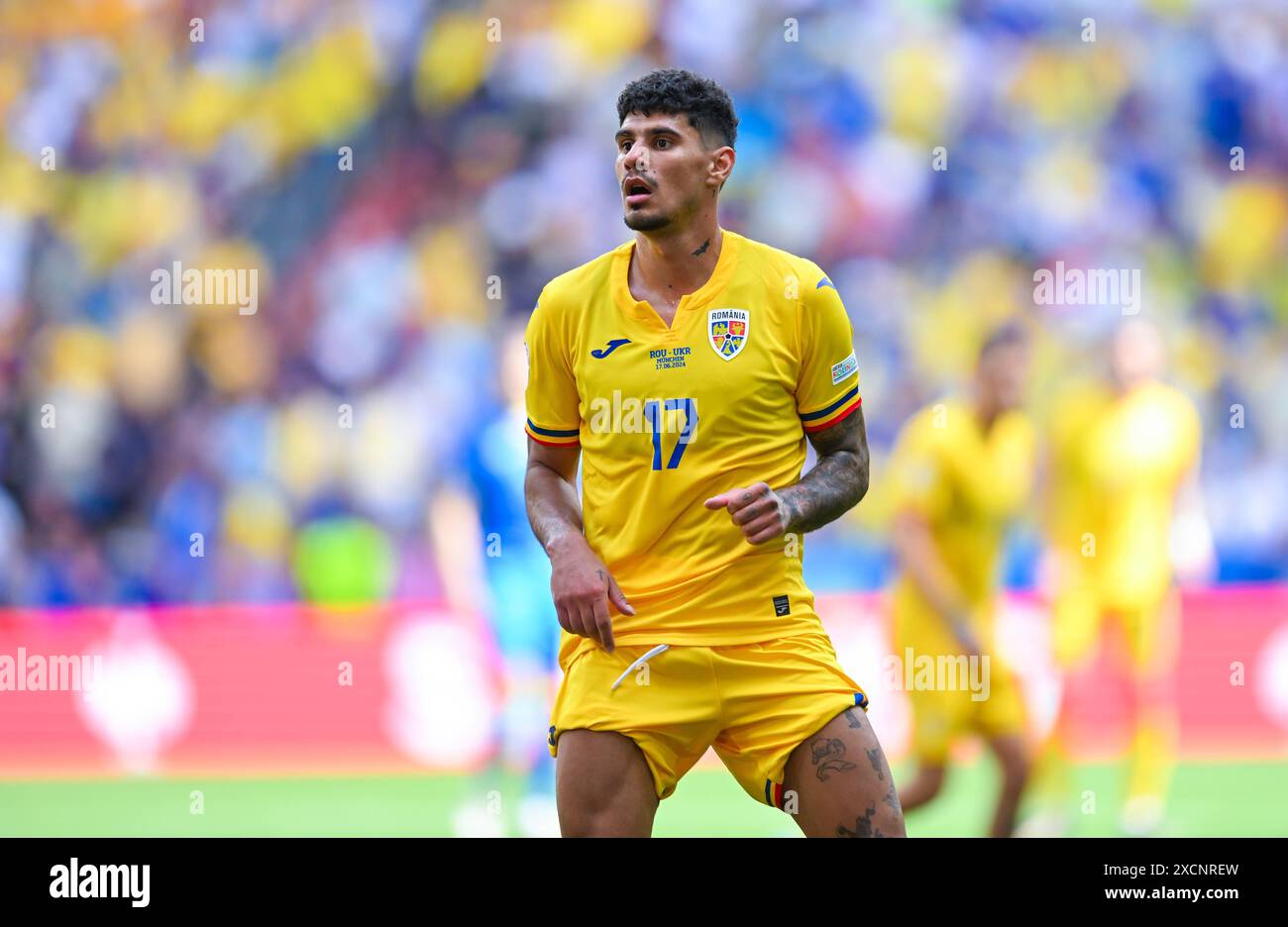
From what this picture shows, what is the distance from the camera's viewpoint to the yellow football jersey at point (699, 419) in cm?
349

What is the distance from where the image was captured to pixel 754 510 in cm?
324

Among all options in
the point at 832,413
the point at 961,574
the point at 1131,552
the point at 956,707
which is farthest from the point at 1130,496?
the point at 832,413

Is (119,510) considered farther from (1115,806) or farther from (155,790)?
(1115,806)

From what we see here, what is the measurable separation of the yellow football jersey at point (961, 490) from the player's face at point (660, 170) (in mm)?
2590

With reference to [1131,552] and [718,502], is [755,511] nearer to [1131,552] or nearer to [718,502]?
[718,502]

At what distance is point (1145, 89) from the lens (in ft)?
31.4

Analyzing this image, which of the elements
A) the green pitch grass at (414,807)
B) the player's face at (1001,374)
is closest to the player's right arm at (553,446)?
the player's face at (1001,374)

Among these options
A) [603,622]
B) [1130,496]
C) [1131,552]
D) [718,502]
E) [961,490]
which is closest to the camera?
[718,502]

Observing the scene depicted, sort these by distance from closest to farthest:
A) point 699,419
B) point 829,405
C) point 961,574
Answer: point 699,419 → point 829,405 → point 961,574

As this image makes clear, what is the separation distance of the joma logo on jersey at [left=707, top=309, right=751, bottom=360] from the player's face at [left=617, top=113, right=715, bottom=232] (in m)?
0.25

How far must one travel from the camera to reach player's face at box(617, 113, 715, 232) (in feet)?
11.7

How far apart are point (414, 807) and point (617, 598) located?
4.08 meters

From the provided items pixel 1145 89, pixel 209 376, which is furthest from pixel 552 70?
pixel 1145 89

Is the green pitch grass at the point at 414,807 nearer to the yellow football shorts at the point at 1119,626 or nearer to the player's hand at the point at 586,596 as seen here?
the yellow football shorts at the point at 1119,626
